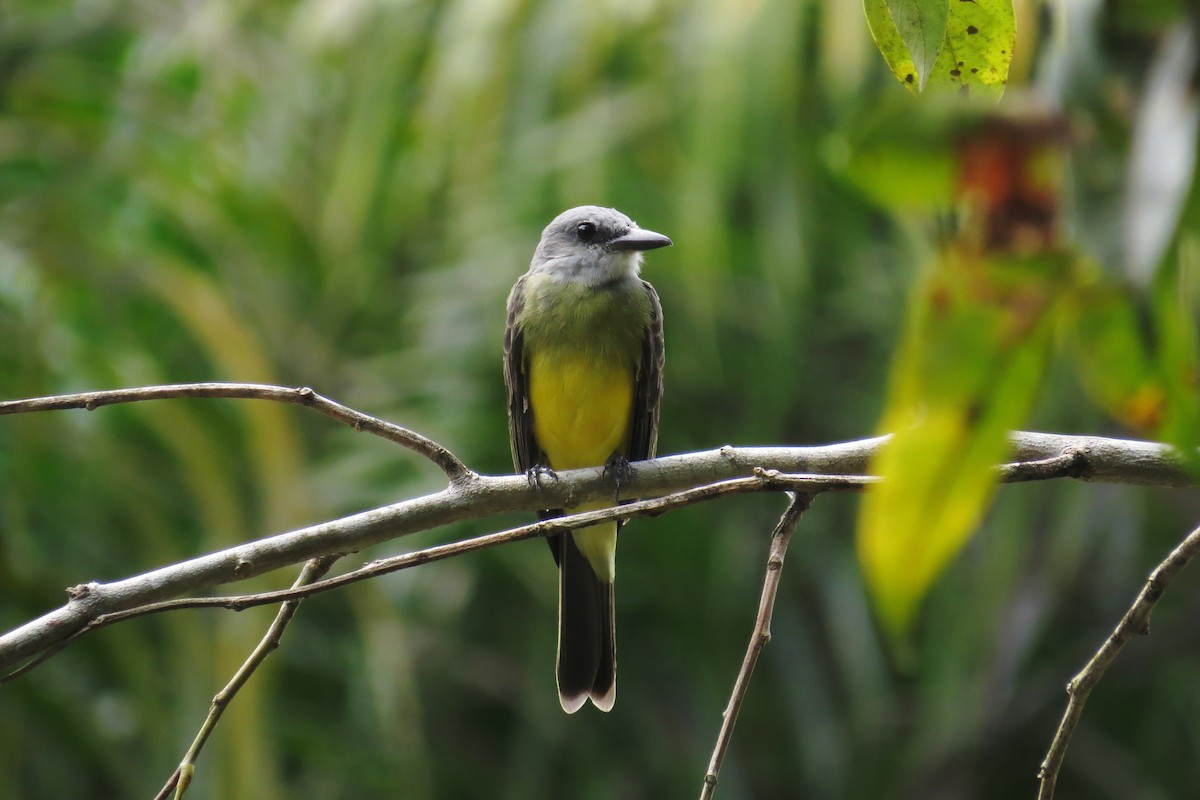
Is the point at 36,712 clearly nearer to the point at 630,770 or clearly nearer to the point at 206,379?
the point at 206,379

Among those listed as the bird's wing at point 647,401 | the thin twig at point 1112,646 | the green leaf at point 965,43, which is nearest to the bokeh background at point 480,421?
the bird's wing at point 647,401

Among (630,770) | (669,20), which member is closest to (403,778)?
(630,770)

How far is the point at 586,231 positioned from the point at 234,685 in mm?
2438

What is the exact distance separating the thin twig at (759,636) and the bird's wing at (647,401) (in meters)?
1.95

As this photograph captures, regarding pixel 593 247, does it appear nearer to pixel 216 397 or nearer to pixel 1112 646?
pixel 216 397

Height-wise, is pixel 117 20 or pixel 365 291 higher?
pixel 117 20

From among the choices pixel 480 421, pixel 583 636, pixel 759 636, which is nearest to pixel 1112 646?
pixel 759 636

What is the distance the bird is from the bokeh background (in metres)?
1.13

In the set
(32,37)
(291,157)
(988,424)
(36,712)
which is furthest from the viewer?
(291,157)

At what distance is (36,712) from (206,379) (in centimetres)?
190

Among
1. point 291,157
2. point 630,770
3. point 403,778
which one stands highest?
point 291,157

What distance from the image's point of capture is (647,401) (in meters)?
3.71

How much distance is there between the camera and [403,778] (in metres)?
5.52

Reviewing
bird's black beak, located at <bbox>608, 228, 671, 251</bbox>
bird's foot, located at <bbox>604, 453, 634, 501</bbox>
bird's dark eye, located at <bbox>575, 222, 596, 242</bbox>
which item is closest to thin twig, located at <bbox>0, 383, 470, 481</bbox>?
bird's foot, located at <bbox>604, 453, 634, 501</bbox>
